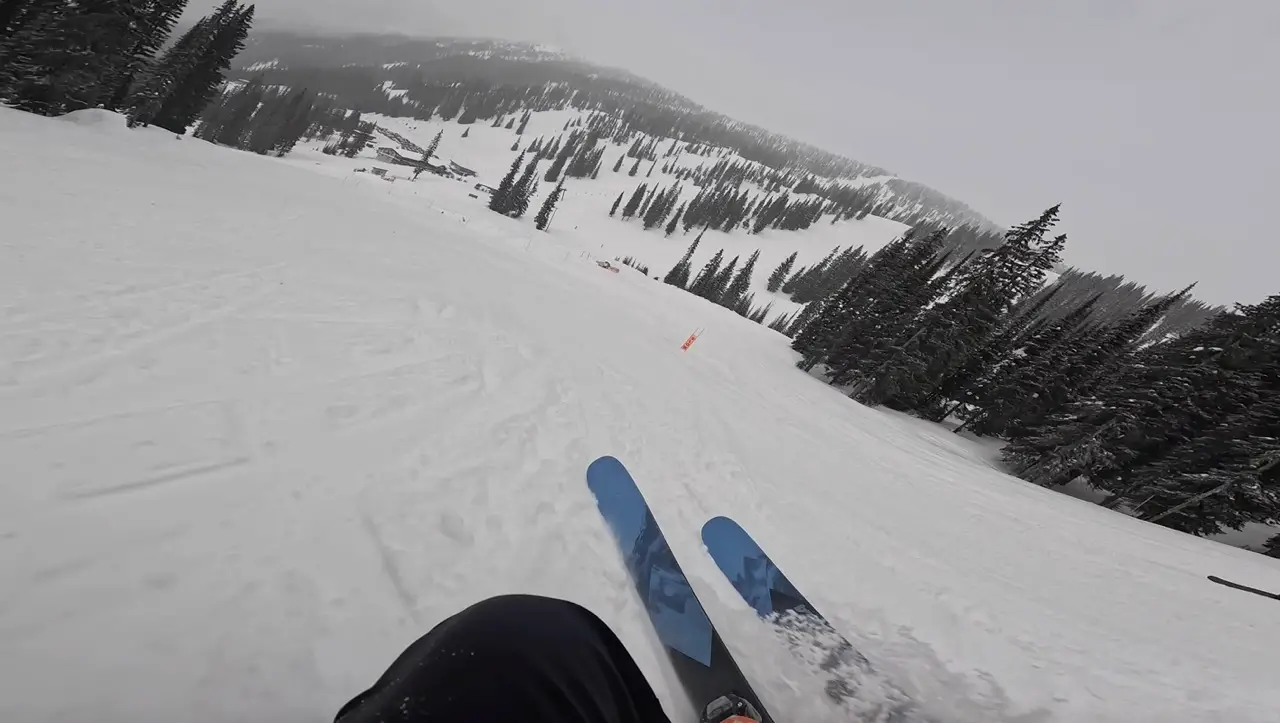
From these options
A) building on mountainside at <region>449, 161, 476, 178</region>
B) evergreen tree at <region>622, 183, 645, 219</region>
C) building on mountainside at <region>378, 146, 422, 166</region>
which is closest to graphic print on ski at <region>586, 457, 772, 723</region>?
evergreen tree at <region>622, 183, 645, 219</region>

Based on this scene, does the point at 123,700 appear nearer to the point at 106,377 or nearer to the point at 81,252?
the point at 106,377

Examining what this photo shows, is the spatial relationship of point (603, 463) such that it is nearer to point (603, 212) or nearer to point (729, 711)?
point (729, 711)

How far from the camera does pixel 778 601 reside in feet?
16.4

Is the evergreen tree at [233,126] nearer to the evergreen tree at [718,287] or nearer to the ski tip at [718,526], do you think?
the evergreen tree at [718,287]

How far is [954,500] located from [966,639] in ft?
20.0

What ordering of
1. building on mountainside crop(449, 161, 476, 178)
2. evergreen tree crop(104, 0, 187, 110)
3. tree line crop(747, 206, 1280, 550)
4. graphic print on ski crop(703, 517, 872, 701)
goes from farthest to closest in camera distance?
1. building on mountainside crop(449, 161, 476, 178)
2. evergreen tree crop(104, 0, 187, 110)
3. tree line crop(747, 206, 1280, 550)
4. graphic print on ski crop(703, 517, 872, 701)

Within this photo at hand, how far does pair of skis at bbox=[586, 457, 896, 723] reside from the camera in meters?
3.91

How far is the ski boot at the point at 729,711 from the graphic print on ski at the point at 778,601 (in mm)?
1112

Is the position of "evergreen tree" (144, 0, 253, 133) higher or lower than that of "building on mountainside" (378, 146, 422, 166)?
lower

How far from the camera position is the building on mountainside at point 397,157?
12256 cm

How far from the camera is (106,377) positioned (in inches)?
182

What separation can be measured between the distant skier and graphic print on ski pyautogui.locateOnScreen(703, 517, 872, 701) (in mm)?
2943

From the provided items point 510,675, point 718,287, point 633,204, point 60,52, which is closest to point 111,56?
point 60,52

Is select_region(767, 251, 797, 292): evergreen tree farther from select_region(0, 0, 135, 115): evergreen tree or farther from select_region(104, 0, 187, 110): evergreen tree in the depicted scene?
select_region(0, 0, 135, 115): evergreen tree
